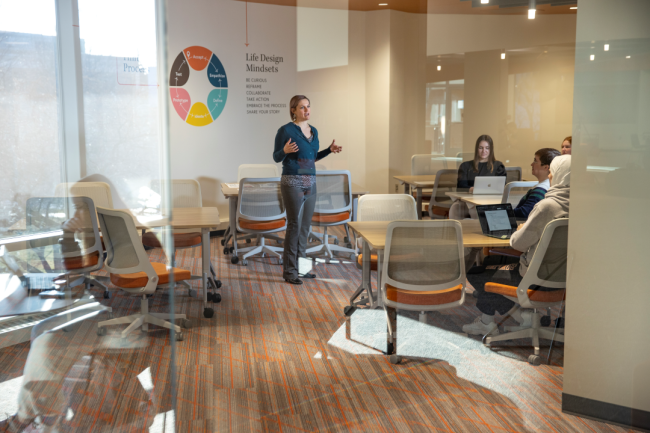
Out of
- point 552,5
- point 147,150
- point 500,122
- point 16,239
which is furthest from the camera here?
point 500,122

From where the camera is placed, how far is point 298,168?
2.76m

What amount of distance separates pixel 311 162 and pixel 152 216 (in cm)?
84

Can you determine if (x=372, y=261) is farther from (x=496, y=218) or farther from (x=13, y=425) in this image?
(x=13, y=425)

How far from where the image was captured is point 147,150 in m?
2.32

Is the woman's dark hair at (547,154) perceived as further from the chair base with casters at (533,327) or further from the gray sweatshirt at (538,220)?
the chair base with casters at (533,327)

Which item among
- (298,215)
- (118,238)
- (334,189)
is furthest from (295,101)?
(118,238)

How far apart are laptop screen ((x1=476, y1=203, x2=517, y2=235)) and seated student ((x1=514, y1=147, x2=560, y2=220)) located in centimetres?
4

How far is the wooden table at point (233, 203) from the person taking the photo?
9.06ft

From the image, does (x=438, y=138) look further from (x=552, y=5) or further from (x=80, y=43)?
(x=80, y=43)

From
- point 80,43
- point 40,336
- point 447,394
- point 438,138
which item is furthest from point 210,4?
point 447,394

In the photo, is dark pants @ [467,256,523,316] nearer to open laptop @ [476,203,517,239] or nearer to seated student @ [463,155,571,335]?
seated student @ [463,155,571,335]

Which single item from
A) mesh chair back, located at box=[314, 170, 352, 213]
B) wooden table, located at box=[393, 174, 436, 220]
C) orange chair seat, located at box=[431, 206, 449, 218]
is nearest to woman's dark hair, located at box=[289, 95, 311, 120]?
mesh chair back, located at box=[314, 170, 352, 213]

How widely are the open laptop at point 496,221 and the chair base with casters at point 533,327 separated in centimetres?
31

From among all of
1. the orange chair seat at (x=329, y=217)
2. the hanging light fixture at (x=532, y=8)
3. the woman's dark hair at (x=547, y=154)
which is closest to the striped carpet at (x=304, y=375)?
the orange chair seat at (x=329, y=217)
